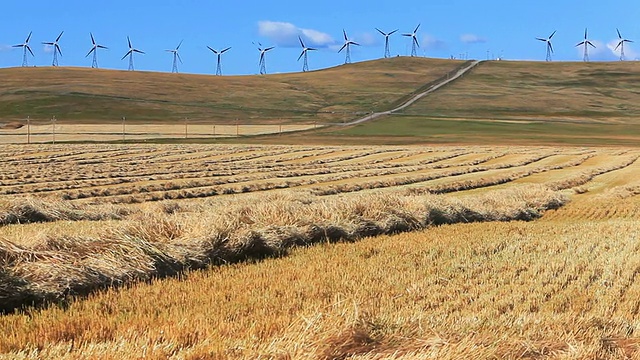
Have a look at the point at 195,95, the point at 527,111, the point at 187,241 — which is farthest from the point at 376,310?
the point at 195,95

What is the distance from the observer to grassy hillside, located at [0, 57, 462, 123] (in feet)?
431

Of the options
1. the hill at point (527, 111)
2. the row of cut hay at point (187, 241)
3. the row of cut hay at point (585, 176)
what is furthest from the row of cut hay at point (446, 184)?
the hill at point (527, 111)

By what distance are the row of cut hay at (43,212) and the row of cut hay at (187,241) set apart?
18.9ft

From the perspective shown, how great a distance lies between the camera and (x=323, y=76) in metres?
192

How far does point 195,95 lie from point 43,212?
13638cm

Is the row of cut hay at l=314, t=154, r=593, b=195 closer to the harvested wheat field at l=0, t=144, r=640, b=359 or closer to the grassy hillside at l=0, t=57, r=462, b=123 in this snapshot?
the harvested wheat field at l=0, t=144, r=640, b=359

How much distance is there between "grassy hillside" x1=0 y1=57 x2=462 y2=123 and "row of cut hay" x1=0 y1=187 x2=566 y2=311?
109612mm

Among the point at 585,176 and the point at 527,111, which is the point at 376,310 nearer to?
the point at 585,176

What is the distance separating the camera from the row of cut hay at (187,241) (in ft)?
30.2

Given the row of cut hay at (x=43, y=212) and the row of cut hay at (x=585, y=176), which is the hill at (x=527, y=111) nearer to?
the row of cut hay at (x=585, y=176)

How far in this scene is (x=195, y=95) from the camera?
152 meters

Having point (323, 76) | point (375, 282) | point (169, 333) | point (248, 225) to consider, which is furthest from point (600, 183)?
point (323, 76)

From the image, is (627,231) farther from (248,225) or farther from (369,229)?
(248,225)

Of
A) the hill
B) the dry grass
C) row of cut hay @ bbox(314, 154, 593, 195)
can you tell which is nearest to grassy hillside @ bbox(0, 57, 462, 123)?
the hill
